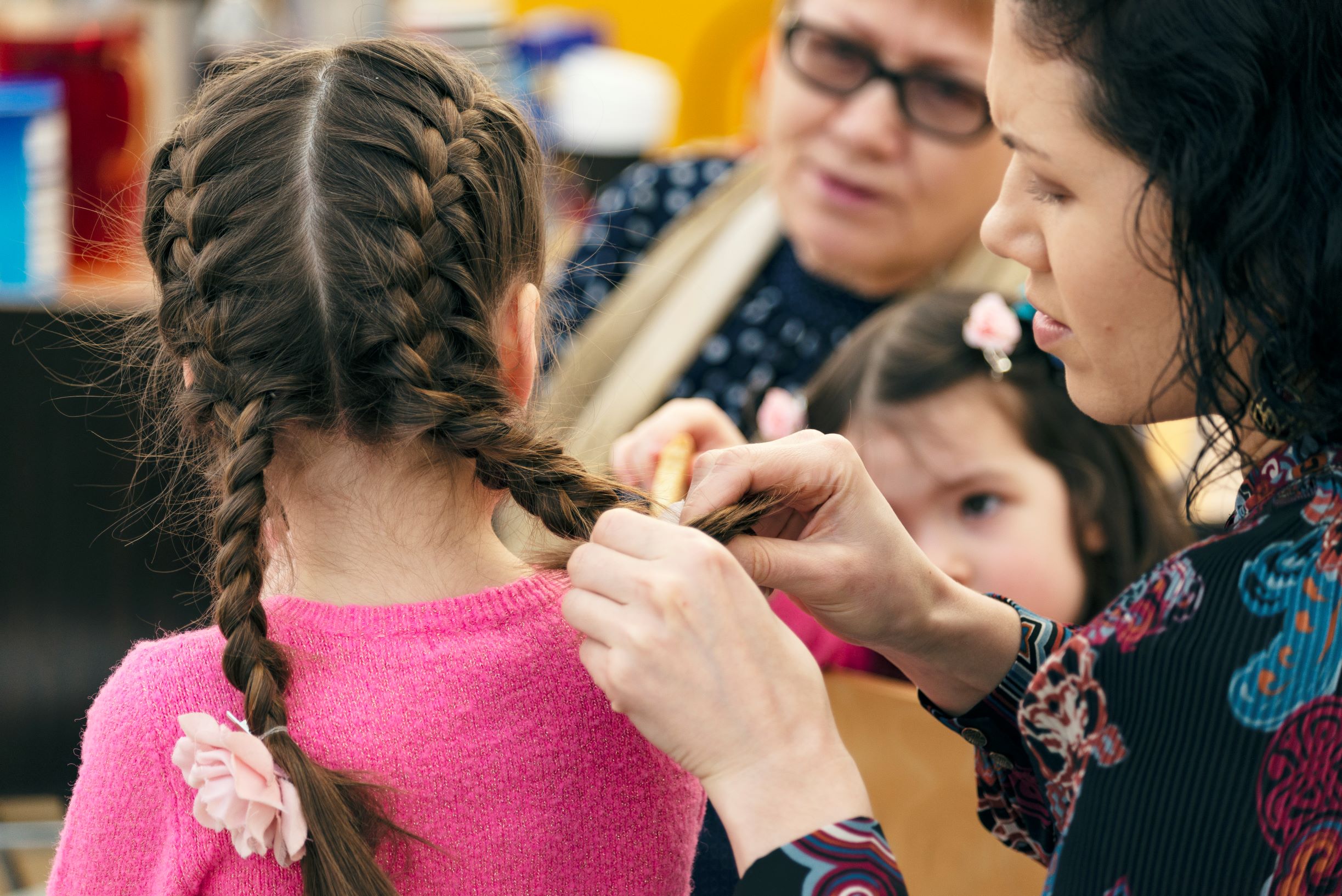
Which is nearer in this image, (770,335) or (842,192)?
(842,192)

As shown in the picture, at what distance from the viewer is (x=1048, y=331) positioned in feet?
2.27

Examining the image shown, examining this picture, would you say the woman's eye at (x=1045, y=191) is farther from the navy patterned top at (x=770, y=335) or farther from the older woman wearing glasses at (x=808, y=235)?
the navy patterned top at (x=770, y=335)

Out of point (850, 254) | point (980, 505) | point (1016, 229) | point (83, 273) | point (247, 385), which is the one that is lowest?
point (83, 273)

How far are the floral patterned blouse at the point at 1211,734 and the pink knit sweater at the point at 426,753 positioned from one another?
144 millimetres

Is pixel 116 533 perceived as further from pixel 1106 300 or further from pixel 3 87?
pixel 1106 300

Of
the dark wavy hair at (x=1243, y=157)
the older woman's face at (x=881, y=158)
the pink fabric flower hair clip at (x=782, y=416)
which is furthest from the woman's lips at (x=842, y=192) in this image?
the dark wavy hair at (x=1243, y=157)

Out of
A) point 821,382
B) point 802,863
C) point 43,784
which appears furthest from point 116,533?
point 802,863

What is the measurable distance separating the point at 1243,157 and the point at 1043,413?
2.56 ft

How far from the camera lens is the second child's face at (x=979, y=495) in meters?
1.26

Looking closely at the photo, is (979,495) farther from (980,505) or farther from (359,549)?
(359,549)

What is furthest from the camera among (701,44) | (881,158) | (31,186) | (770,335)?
(701,44)

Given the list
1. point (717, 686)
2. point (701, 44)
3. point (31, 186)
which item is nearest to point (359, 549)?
point (717, 686)

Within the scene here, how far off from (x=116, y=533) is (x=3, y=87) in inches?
26.9

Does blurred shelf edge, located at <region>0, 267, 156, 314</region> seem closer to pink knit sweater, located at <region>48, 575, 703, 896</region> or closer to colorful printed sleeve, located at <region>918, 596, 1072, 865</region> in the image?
pink knit sweater, located at <region>48, 575, 703, 896</region>
